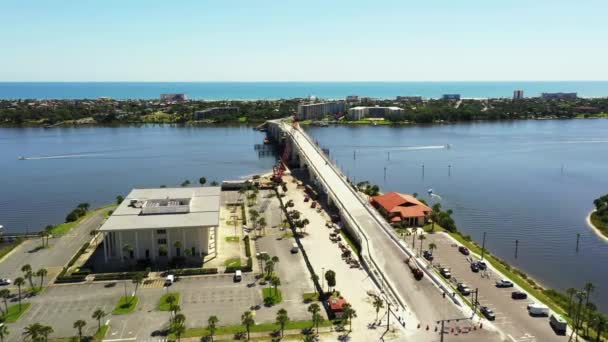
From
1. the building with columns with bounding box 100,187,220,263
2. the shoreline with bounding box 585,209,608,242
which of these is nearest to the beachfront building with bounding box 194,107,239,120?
the building with columns with bounding box 100,187,220,263

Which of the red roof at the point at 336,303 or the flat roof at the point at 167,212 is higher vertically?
the flat roof at the point at 167,212

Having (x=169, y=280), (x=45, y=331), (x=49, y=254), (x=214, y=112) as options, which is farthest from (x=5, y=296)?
(x=214, y=112)

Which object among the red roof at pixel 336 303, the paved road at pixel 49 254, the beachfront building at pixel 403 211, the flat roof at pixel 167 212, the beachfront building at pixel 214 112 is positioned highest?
the beachfront building at pixel 214 112

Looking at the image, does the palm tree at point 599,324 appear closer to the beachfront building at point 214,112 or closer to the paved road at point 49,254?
the paved road at point 49,254

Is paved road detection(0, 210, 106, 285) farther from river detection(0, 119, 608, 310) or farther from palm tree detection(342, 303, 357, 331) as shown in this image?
palm tree detection(342, 303, 357, 331)

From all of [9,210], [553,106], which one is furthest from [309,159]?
[553,106]

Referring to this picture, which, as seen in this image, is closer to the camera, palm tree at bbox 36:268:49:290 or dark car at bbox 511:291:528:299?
dark car at bbox 511:291:528:299

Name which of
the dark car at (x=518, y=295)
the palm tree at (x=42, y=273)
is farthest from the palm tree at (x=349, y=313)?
the palm tree at (x=42, y=273)
